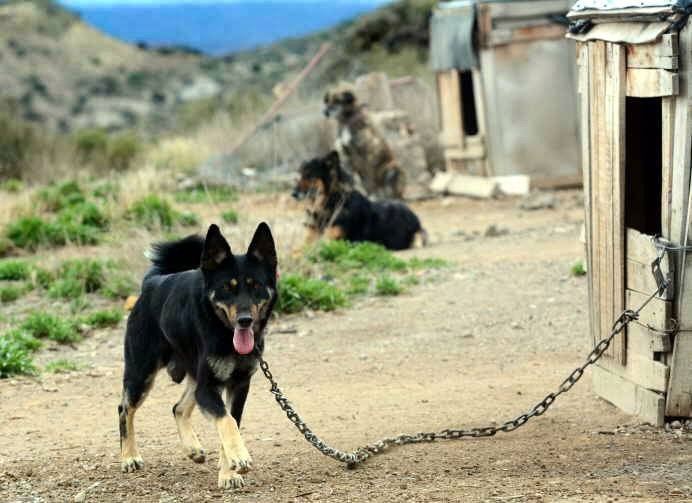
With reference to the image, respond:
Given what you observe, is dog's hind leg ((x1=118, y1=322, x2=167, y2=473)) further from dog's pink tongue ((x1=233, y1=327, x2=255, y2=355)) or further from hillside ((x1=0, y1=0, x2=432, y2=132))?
hillside ((x1=0, y1=0, x2=432, y2=132))

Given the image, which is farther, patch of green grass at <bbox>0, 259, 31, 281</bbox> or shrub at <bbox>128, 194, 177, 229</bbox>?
shrub at <bbox>128, 194, 177, 229</bbox>

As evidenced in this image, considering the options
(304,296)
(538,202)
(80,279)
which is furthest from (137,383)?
(538,202)

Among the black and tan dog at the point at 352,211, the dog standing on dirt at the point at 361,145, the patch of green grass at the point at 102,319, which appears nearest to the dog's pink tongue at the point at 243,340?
the patch of green grass at the point at 102,319

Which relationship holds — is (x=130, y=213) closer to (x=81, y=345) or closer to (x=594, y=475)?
(x=81, y=345)

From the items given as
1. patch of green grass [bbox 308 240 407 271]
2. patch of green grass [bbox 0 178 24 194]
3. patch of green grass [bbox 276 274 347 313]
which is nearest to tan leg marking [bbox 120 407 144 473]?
patch of green grass [bbox 276 274 347 313]

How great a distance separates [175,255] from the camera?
7121 millimetres

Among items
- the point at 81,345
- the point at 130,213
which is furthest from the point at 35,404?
the point at 130,213

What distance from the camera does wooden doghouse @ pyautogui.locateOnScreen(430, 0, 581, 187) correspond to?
19.7 metres

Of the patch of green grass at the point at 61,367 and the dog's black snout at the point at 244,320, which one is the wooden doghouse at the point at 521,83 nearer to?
the patch of green grass at the point at 61,367

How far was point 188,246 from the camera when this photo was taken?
7.10 metres

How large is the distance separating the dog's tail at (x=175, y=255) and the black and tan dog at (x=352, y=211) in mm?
7625

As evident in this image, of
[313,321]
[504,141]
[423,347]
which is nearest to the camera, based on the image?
[423,347]

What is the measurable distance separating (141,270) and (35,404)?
12.1 ft

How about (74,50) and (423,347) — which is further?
(74,50)
